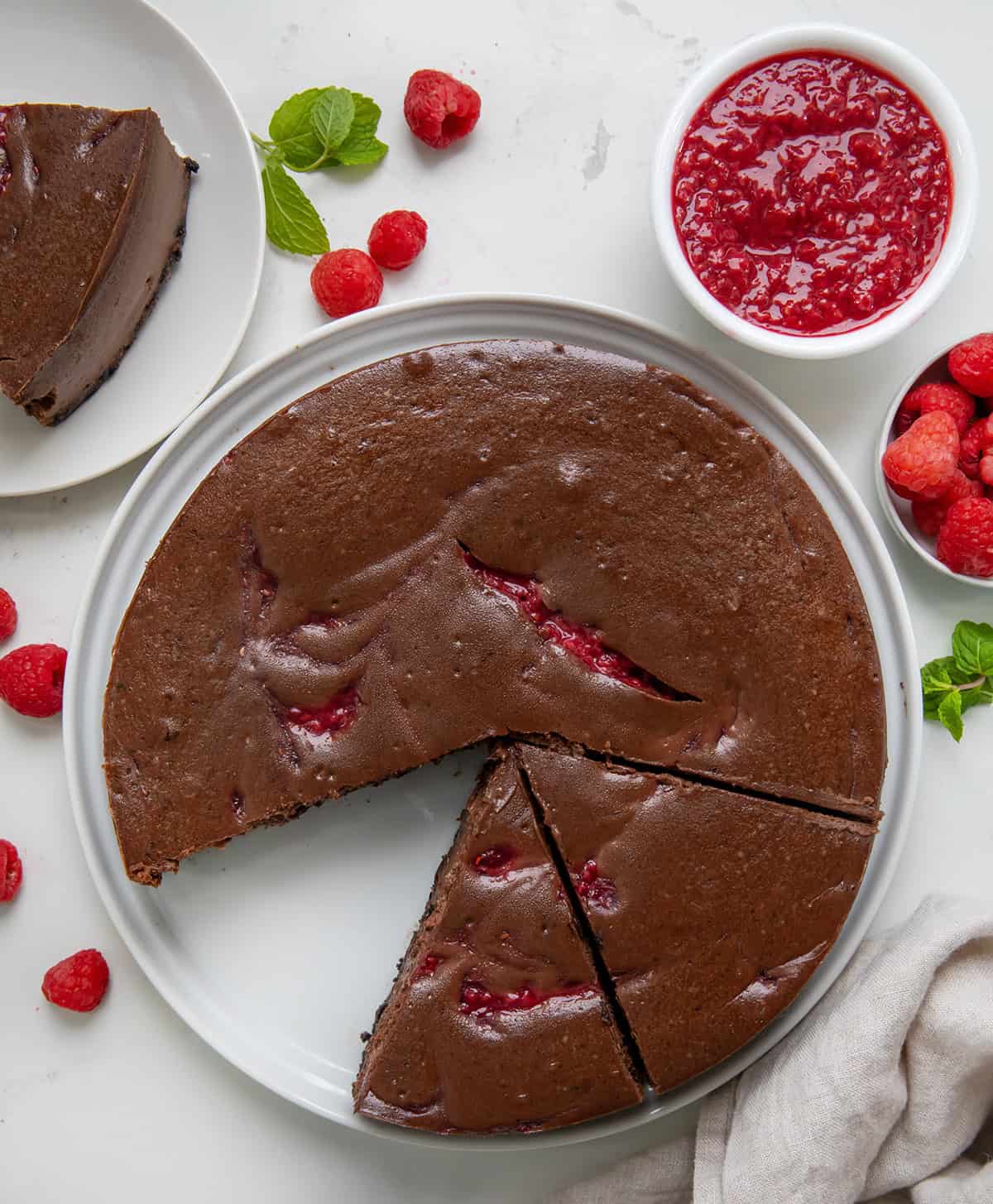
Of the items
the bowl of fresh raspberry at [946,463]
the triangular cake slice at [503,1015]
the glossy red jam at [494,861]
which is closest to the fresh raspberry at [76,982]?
the triangular cake slice at [503,1015]

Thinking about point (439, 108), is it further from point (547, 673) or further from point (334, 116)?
point (547, 673)

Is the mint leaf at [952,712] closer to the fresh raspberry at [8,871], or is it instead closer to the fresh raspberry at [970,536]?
the fresh raspberry at [970,536]

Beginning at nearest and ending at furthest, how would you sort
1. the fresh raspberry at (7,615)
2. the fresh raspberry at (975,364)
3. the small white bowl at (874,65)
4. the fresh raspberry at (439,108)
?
the small white bowl at (874,65)
the fresh raspberry at (975,364)
the fresh raspberry at (439,108)
the fresh raspberry at (7,615)

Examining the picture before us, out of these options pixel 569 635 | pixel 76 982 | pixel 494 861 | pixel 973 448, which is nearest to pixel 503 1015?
pixel 494 861


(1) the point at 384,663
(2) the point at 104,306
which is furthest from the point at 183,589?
(2) the point at 104,306

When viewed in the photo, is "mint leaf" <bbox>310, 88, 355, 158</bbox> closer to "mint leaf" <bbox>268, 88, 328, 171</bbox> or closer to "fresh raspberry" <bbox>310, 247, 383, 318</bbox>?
"mint leaf" <bbox>268, 88, 328, 171</bbox>

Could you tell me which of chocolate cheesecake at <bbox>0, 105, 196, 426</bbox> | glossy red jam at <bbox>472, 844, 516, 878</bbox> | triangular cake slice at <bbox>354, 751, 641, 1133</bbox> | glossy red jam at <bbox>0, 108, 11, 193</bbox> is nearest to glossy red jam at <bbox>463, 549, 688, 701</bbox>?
triangular cake slice at <bbox>354, 751, 641, 1133</bbox>
